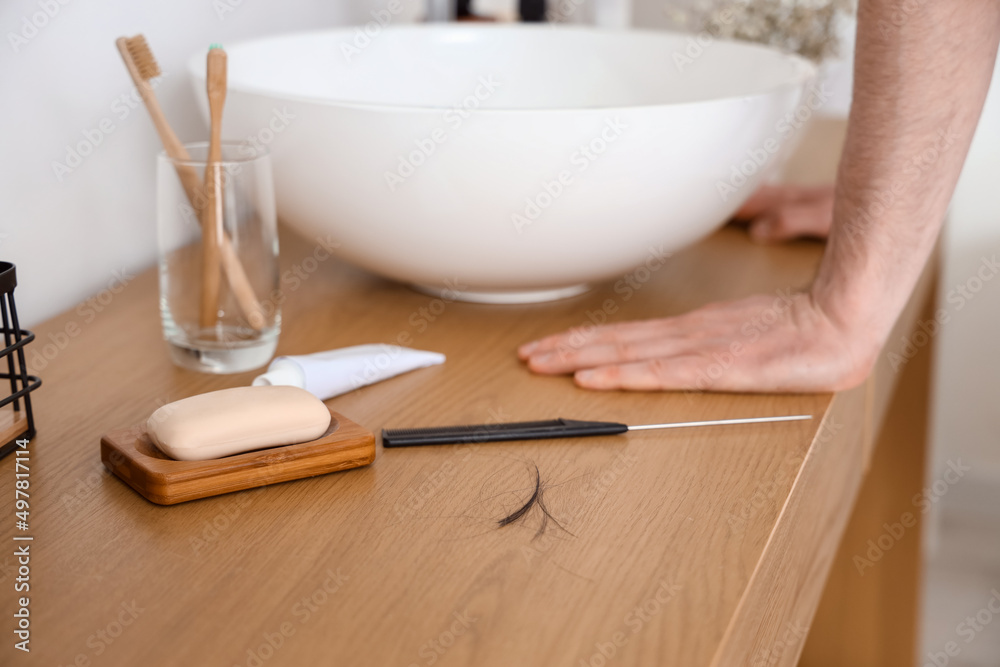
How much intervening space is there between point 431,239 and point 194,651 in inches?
15.5

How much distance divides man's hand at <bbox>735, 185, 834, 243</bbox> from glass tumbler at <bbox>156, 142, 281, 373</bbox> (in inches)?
21.2

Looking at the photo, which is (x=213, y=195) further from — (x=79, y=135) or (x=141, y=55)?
(x=79, y=135)

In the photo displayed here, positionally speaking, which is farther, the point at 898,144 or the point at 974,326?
the point at 974,326

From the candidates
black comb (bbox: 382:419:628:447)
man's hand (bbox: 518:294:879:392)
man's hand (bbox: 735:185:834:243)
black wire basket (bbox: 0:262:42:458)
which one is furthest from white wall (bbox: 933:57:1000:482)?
black wire basket (bbox: 0:262:42:458)

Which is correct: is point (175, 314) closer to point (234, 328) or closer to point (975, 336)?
point (234, 328)

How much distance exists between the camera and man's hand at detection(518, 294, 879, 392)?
67 centimetres

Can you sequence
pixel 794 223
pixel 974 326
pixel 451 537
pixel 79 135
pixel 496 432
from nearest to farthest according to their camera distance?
1. pixel 451 537
2. pixel 496 432
3. pixel 79 135
4. pixel 794 223
5. pixel 974 326

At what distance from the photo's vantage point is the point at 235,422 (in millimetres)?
511

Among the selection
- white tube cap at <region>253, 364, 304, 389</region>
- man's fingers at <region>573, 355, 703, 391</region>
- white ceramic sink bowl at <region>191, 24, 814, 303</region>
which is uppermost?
white ceramic sink bowl at <region>191, 24, 814, 303</region>

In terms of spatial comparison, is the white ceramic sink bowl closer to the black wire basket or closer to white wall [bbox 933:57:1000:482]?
the black wire basket

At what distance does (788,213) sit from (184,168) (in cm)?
67

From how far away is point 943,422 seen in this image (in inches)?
75.7

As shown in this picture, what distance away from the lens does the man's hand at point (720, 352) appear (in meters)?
0.67

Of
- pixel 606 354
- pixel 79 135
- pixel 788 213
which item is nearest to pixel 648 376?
pixel 606 354
